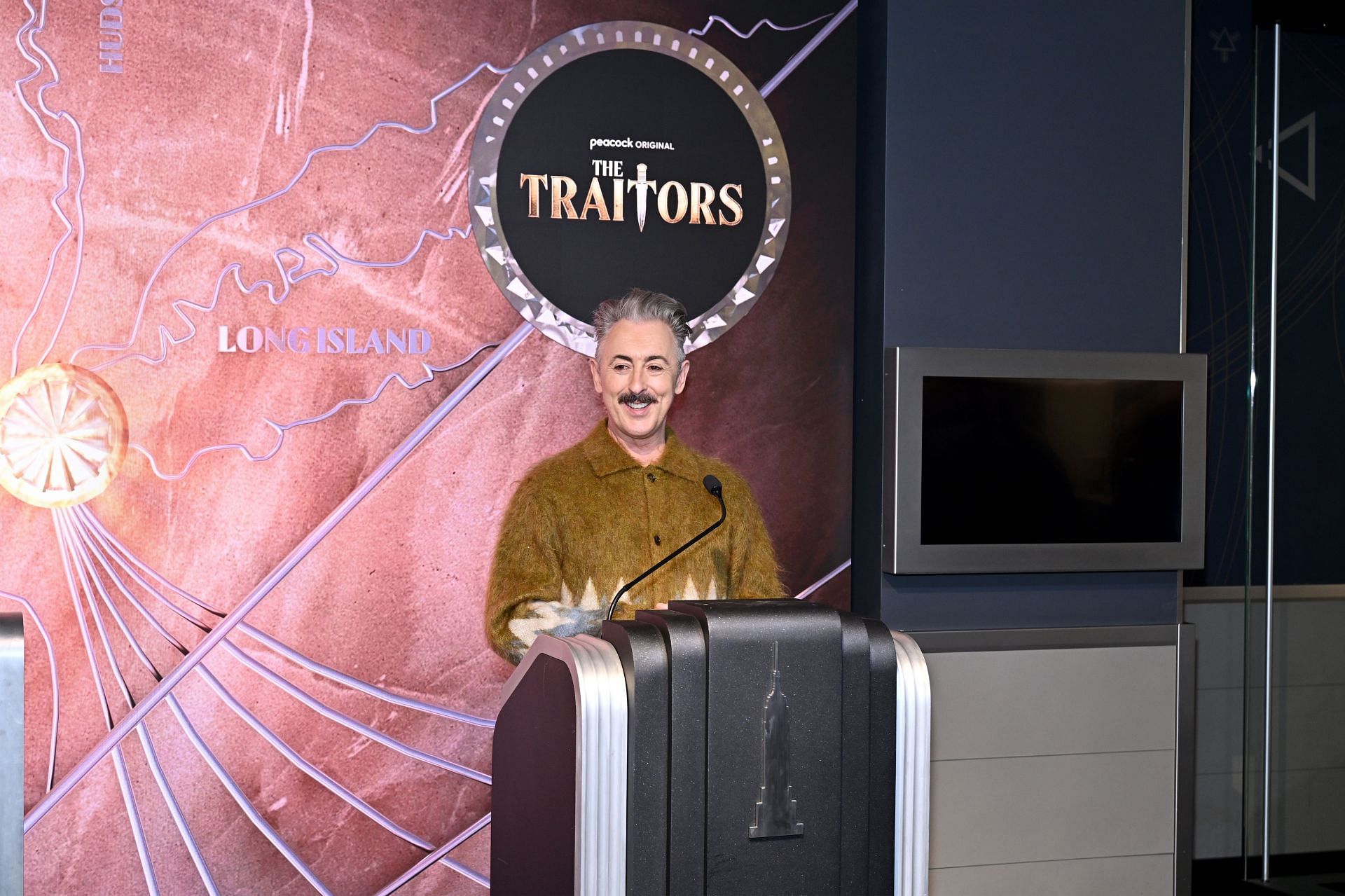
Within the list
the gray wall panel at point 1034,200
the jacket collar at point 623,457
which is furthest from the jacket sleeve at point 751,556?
the gray wall panel at point 1034,200

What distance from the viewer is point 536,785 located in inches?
67.5

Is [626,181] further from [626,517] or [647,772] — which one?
[647,772]

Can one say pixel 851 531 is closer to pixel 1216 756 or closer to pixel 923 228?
pixel 923 228

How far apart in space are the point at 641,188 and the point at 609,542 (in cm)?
90

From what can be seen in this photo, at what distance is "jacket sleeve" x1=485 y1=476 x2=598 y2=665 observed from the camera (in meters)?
3.08

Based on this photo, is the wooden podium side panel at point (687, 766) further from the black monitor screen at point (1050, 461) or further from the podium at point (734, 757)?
the black monitor screen at point (1050, 461)

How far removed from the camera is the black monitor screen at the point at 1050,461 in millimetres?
3166

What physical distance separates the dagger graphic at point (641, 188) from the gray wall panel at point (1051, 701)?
1.33 m

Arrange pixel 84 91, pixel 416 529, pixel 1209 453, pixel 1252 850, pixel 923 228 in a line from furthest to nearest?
pixel 1209 453 < pixel 1252 850 < pixel 923 228 < pixel 416 529 < pixel 84 91

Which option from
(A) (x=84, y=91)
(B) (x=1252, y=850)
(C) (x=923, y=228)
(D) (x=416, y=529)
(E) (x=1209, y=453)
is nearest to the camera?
(A) (x=84, y=91)

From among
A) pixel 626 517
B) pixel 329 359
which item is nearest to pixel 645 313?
pixel 626 517

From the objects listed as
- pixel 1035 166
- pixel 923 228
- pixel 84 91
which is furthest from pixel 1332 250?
pixel 84 91

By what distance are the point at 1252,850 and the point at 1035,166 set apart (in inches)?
77.6

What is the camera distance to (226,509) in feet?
9.56
